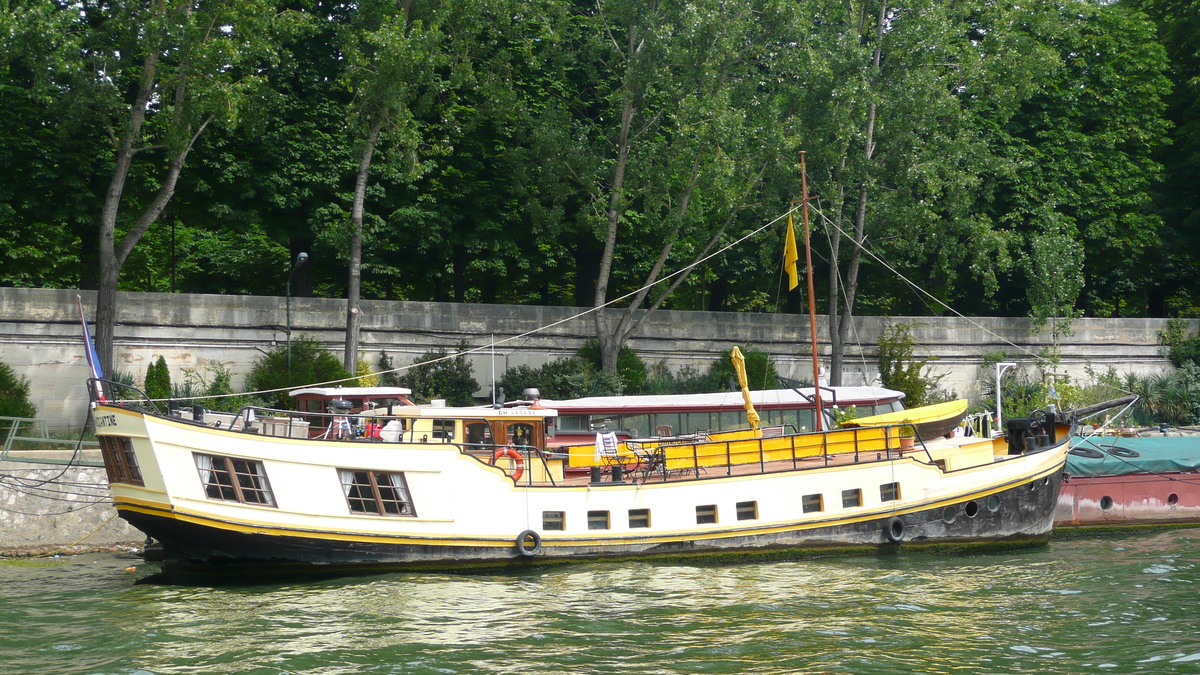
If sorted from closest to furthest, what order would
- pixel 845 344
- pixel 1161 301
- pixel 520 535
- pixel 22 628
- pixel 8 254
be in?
pixel 22 628, pixel 520 535, pixel 8 254, pixel 845 344, pixel 1161 301

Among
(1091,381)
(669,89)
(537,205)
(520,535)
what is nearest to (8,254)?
(537,205)

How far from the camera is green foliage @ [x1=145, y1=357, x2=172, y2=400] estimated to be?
3044 cm

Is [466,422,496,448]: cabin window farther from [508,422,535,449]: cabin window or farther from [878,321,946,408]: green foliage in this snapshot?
[878,321,946,408]: green foliage

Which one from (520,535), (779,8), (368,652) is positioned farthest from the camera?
(779,8)

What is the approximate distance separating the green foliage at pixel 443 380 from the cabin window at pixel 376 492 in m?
13.7

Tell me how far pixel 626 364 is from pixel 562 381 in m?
3.13

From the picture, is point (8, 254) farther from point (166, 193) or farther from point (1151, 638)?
point (1151, 638)

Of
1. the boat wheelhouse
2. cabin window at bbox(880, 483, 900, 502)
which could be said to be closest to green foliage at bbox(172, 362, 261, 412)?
the boat wheelhouse

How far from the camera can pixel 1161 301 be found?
2002 inches

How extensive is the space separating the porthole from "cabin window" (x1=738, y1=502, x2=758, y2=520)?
412cm

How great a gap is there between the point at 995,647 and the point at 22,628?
13.1 metres

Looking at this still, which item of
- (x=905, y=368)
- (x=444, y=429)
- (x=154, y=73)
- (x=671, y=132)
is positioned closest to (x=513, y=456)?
(x=444, y=429)

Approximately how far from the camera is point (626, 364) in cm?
3722

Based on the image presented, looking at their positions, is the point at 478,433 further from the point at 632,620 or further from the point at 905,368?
the point at 905,368
